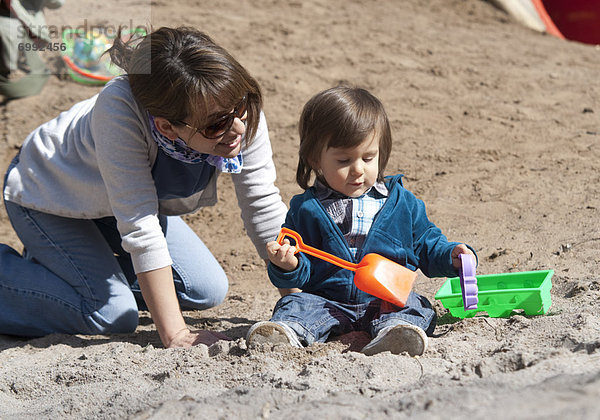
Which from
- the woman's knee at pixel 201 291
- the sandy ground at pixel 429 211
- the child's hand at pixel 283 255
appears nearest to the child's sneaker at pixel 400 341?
the sandy ground at pixel 429 211

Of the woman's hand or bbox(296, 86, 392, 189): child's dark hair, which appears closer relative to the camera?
bbox(296, 86, 392, 189): child's dark hair

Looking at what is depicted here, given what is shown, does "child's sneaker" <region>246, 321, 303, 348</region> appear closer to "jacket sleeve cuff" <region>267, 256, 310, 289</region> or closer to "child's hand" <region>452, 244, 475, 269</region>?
"jacket sleeve cuff" <region>267, 256, 310, 289</region>

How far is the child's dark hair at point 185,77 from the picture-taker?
77.8 inches

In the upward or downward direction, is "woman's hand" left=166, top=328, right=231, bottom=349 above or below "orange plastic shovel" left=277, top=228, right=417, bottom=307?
below

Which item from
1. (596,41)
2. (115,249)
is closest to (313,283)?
(115,249)

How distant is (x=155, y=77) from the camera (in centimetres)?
203

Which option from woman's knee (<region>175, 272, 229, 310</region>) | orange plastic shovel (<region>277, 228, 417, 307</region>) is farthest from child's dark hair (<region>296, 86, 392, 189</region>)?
woman's knee (<region>175, 272, 229, 310</region>)

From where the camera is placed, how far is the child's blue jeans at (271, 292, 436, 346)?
6.49 ft

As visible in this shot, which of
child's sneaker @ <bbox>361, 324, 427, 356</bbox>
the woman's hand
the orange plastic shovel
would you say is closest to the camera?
child's sneaker @ <bbox>361, 324, 427, 356</bbox>

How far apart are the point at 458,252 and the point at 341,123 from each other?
475 millimetres

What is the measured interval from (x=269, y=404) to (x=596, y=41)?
18.4 ft

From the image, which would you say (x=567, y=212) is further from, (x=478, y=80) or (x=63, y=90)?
(x=63, y=90)

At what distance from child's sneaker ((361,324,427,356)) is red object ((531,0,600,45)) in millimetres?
4924

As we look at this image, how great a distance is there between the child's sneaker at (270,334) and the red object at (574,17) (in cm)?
498
